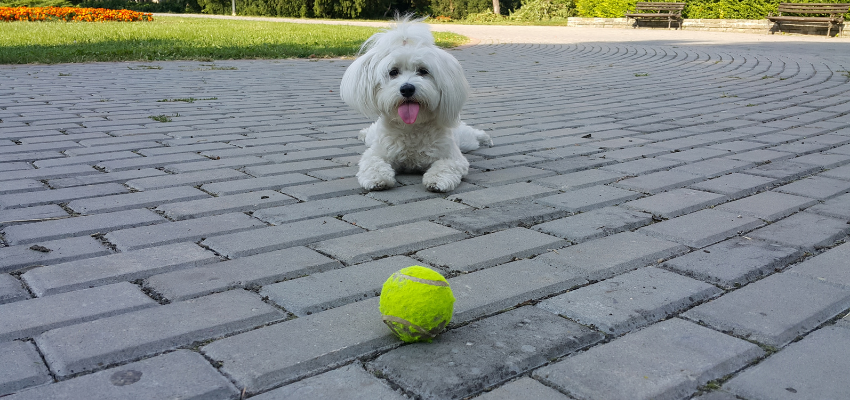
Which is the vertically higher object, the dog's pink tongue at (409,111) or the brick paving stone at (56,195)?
the dog's pink tongue at (409,111)

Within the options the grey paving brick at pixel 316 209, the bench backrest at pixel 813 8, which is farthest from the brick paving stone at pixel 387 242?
the bench backrest at pixel 813 8

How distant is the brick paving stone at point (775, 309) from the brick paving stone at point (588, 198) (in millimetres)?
A: 1036

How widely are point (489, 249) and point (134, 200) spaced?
179 centimetres

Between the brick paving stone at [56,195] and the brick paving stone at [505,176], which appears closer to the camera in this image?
the brick paving stone at [56,195]

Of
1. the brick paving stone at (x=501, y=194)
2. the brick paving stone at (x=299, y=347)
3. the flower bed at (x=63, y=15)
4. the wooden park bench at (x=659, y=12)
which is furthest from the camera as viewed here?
the wooden park bench at (x=659, y=12)

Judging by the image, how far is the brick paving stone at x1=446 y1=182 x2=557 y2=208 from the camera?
344cm

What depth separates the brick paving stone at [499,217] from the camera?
3.02 meters

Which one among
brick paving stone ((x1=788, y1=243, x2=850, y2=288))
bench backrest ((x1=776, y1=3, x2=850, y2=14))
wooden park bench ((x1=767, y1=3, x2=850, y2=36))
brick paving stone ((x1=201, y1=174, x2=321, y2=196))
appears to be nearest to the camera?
brick paving stone ((x1=788, y1=243, x2=850, y2=288))

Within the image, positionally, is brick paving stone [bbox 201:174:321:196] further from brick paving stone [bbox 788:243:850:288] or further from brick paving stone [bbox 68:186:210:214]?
brick paving stone [bbox 788:243:850:288]

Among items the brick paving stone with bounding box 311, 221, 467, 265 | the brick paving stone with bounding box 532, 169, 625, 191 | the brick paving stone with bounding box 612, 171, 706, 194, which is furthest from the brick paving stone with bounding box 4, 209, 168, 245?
the brick paving stone with bounding box 612, 171, 706, 194

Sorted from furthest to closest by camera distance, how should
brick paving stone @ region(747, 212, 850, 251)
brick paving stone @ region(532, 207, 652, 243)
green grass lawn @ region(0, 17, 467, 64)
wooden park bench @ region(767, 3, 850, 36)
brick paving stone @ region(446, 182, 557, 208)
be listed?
wooden park bench @ region(767, 3, 850, 36) < green grass lawn @ region(0, 17, 467, 64) < brick paving stone @ region(446, 182, 557, 208) < brick paving stone @ region(532, 207, 652, 243) < brick paving stone @ region(747, 212, 850, 251)

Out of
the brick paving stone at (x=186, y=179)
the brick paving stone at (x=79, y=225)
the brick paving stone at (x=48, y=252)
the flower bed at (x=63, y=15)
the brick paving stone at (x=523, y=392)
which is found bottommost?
the brick paving stone at (x=523, y=392)

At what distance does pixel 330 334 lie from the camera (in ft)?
6.52

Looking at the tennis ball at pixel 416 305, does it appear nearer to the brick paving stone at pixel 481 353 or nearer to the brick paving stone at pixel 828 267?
the brick paving stone at pixel 481 353
